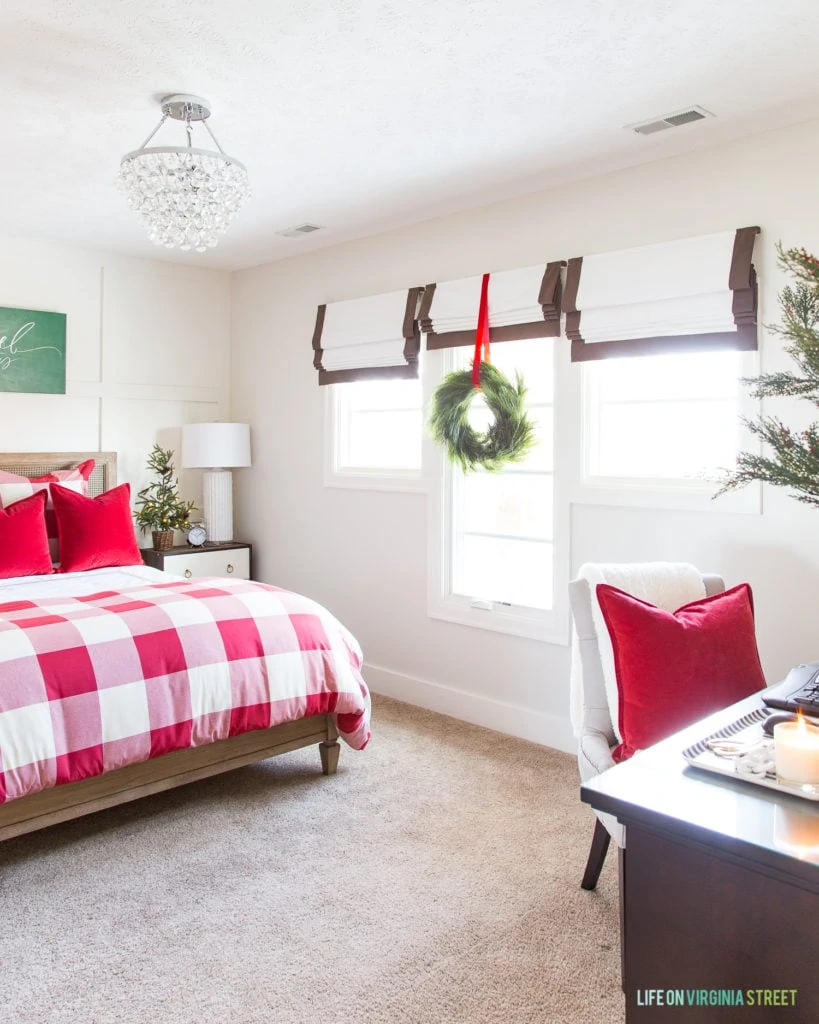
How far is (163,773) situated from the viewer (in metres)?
2.83

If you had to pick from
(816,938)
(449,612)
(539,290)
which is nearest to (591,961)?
(816,938)

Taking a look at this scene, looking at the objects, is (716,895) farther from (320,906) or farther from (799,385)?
(320,906)

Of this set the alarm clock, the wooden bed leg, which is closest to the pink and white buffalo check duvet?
the wooden bed leg

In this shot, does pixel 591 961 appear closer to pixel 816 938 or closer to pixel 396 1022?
pixel 396 1022

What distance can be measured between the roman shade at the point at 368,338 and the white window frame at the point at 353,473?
0.48 feet

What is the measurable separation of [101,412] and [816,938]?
4.55m

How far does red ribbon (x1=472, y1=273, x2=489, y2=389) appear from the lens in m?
3.74

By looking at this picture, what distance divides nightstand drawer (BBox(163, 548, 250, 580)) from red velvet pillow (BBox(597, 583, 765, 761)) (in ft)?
10.2

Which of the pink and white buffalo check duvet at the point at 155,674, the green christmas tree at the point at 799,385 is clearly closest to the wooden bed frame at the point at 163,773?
the pink and white buffalo check duvet at the point at 155,674

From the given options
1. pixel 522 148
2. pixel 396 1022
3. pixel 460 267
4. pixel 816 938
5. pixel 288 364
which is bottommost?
pixel 396 1022

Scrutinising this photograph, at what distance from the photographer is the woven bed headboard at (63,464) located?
4500mm

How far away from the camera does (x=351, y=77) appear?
101 inches

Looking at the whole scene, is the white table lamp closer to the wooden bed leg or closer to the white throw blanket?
the wooden bed leg

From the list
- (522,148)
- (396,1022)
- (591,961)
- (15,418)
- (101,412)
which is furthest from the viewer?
(101,412)
